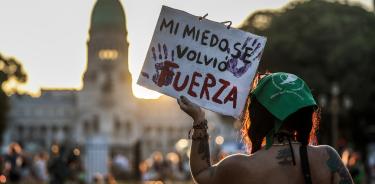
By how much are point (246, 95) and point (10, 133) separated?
15852 cm

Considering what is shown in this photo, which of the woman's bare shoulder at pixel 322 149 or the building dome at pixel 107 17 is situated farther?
the building dome at pixel 107 17

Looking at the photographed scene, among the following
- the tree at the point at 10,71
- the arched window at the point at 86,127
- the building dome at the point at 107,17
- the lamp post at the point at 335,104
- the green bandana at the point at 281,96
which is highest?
the green bandana at the point at 281,96

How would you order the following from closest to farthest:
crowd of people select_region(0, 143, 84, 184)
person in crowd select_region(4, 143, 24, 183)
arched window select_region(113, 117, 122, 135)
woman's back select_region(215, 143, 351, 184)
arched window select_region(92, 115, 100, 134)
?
woman's back select_region(215, 143, 351, 184), crowd of people select_region(0, 143, 84, 184), person in crowd select_region(4, 143, 24, 183), arched window select_region(113, 117, 122, 135), arched window select_region(92, 115, 100, 134)

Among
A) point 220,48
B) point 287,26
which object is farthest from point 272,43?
point 220,48

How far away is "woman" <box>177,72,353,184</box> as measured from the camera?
14.6ft

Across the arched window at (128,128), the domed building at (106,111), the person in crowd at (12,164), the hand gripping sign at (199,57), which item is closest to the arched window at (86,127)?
the domed building at (106,111)

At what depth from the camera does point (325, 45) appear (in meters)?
62.6

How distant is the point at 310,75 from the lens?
198 feet

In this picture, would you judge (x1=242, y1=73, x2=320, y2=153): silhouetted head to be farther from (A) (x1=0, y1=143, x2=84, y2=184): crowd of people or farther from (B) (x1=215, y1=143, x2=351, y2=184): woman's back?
(A) (x1=0, y1=143, x2=84, y2=184): crowd of people

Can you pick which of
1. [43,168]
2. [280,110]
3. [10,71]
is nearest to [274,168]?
[280,110]

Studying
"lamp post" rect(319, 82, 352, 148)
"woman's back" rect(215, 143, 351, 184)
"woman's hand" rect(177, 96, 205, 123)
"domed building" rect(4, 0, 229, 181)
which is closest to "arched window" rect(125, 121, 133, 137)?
"domed building" rect(4, 0, 229, 181)

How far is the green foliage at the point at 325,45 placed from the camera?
5953 cm

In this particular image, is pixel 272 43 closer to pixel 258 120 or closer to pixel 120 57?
pixel 258 120

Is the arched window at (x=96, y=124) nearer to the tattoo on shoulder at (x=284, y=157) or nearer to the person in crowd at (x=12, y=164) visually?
the person in crowd at (x=12, y=164)
